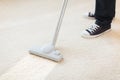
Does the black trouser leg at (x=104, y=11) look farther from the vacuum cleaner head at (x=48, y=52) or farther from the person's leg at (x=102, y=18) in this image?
the vacuum cleaner head at (x=48, y=52)

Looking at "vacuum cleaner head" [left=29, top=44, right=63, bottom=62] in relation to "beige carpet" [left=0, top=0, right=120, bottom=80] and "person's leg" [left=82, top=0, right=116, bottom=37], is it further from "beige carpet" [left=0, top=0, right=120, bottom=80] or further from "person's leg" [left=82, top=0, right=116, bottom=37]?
"person's leg" [left=82, top=0, right=116, bottom=37]

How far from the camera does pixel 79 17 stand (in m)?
2.00

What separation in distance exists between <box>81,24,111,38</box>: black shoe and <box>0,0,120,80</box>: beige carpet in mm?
38

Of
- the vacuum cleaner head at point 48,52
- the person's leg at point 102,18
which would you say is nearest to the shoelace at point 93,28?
the person's leg at point 102,18

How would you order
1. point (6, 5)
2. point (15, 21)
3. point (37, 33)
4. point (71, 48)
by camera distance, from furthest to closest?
point (6, 5), point (15, 21), point (37, 33), point (71, 48)

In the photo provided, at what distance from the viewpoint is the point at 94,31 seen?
169cm

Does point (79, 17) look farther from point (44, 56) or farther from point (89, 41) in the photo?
point (44, 56)

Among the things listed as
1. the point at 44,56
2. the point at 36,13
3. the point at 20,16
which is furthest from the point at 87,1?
the point at 44,56

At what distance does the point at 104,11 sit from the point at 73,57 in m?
0.48

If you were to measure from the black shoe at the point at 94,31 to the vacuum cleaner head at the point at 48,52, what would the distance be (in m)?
0.34

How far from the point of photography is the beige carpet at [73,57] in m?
1.25

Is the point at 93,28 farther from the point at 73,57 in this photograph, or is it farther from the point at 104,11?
the point at 73,57

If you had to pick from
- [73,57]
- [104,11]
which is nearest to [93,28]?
[104,11]

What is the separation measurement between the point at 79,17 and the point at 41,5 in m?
0.45
